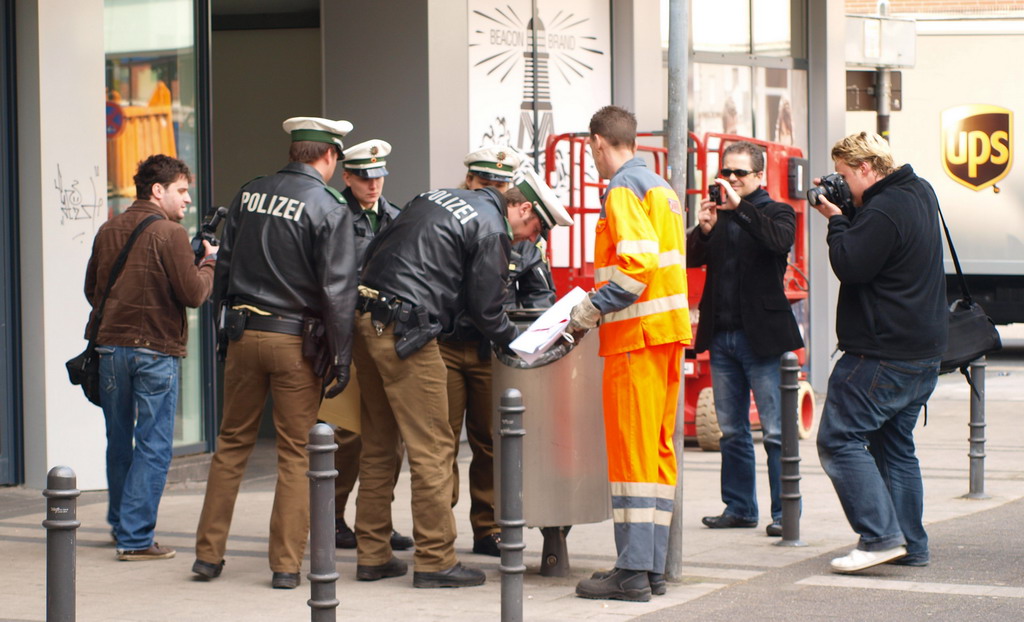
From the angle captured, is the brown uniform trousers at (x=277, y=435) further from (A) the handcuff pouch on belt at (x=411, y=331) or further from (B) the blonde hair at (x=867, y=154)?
(B) the blonde hair at (x=867, y=154)

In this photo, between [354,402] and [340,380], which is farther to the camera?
[354,402]

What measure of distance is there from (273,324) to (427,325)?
67 centimetres

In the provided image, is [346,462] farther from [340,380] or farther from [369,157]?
[369,157]

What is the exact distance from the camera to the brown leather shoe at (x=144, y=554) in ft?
24.8

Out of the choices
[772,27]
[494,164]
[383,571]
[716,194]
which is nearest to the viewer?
[383,571]

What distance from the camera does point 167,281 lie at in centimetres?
762

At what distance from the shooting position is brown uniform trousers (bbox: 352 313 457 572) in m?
6.82

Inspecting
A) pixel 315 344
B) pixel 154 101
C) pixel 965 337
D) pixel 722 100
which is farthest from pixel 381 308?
pixel 722 100

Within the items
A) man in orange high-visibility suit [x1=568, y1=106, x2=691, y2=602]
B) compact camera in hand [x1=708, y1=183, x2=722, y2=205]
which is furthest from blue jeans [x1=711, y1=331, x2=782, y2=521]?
man in orange high-visibility suit [x1=568, y1=106, x2=691, y2=602]

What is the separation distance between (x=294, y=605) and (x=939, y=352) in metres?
3.05

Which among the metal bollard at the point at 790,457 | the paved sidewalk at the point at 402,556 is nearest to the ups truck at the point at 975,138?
the paved sidewalk at the point at 402,556

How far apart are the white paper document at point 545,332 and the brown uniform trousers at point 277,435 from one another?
98cm

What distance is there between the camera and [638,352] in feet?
21.4

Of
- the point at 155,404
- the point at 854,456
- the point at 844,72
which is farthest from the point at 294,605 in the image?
the point at 844,72
